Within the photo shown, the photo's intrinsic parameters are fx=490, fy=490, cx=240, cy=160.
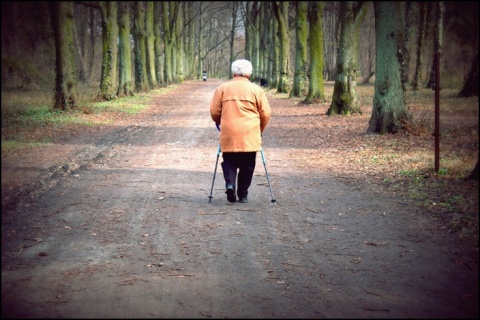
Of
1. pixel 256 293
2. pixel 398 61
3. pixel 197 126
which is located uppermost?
pixel 398 61

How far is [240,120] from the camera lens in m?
6.88

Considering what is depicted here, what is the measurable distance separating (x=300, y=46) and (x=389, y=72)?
13329 mm

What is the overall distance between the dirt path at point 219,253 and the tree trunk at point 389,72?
16.2 feet

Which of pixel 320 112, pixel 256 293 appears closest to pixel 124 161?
pixel 256 293

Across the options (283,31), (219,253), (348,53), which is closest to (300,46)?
(283,31)

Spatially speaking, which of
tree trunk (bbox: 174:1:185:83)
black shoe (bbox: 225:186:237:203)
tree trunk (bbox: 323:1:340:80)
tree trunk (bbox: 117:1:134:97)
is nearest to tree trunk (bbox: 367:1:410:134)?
black shoe (bbox: 225:186:237:203)

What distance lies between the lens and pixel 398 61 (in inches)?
496

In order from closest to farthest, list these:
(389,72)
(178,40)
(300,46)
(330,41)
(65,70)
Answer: (389,72)
(65,70)
(300,46)
(330,41)
(178,40)

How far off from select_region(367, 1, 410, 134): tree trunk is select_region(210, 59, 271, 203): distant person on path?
6527mm

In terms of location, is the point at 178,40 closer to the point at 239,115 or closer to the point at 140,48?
the point at 140,48

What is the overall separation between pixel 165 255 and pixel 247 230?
1210 millimetres

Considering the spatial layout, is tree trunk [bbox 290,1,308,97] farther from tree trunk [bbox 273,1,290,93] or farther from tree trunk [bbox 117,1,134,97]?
tree trunk [bbox 117,1,134,97]

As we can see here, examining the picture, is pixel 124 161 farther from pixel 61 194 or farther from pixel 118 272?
pixel 118 272

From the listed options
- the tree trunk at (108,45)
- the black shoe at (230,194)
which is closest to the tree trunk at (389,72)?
the black shoe at (230,194)
